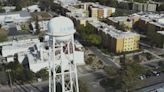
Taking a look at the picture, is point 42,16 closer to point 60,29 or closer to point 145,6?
point 145,6

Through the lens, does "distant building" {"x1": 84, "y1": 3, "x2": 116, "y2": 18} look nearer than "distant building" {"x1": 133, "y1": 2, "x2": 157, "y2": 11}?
Yes

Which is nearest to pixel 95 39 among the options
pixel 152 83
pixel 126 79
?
pixel 152 83

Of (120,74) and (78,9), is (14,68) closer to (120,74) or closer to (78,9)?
(120,74)

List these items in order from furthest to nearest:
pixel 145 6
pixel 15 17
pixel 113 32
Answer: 1. pixel 145 6
2. pixel 15 17
3. pixel 113 32

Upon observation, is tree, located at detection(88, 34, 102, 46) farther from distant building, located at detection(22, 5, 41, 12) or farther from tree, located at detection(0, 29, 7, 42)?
distant building, located at detection(22, 5, 41, 12)

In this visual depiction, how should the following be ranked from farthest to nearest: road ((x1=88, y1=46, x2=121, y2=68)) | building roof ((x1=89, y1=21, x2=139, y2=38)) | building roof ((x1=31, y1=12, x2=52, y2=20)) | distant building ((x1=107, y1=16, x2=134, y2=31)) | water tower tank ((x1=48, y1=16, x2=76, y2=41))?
building roof ((x1=31, y1=12, x2=52, y2=20)) → distant building ((x1=107, y1=16, x2=134, y2=31)) → building roof ((x1=89, y1=21, x2=139, y2=38)) → road ((x1=88, y1=46, x2=121, y2=68)) → water tower tank ((x1=48, y1=16, x2=76, y2=41))

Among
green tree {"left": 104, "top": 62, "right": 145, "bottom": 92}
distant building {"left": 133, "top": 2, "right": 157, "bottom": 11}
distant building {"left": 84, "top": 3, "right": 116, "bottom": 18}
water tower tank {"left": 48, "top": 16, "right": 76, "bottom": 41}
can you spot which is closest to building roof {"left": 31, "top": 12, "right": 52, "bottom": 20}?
distant building {"left": 84, "top": 3, "right": 116, "bottom": 18}

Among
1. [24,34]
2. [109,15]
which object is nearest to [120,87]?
[24,34]

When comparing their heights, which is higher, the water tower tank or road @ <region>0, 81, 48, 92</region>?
the water tower tank
